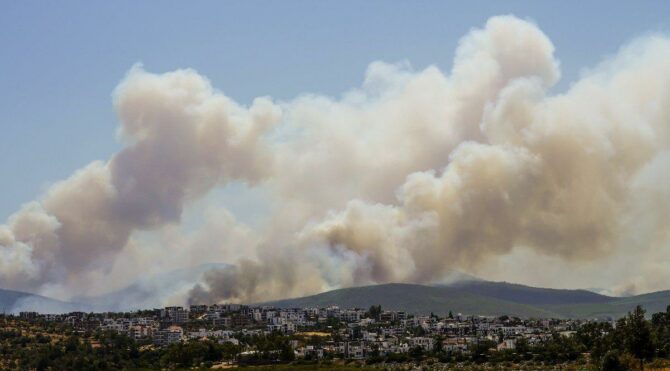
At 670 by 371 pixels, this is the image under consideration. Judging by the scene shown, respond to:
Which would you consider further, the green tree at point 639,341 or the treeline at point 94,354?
the treeline at point 94,354

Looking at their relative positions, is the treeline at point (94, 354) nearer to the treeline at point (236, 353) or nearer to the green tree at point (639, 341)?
the treeline at point (236, 353)

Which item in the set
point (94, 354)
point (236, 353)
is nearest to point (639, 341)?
point (236, 353)

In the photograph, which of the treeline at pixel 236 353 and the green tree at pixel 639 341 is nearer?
the green tree at pixel 639 341

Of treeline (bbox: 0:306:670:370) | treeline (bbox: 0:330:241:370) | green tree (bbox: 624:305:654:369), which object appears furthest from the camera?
treeline (bbox: 0:330:241:370)

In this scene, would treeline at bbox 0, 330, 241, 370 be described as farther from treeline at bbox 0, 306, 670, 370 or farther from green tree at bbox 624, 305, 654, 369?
green tree at bbox 624, 305, 654, 369

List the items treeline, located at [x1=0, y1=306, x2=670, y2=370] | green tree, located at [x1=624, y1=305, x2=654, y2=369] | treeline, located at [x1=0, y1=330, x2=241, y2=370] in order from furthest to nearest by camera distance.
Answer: treeline, located at [x1=0, y1=330, x2=241, y2=370]
treeline, located at [x1=0, y1=306, x2=670, y2=370]
green tree, located at [x1=624, y1=305, x2=654, y2=369]

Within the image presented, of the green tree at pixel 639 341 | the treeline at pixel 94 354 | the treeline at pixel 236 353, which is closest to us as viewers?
the green tree at pixel 639 341

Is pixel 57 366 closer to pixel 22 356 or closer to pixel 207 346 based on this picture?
pixel 22 356

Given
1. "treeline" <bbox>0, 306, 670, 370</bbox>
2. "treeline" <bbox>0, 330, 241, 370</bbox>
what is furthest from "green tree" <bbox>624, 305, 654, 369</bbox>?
"treeline" <bbox>0, 330, 241, 370</bbox>

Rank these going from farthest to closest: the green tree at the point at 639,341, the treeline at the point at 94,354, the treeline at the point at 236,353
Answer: the treeline at the point at 94,354
the treeline at the point at 236,353
the green tree at the point at 639,341

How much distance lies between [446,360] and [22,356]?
80592 millimetres

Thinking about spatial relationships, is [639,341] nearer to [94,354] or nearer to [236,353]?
[236,353]

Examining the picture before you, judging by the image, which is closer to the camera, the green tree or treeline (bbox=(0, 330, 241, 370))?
the green tree

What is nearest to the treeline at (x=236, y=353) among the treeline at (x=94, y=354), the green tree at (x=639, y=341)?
the treeline at (x=94, y=354)
